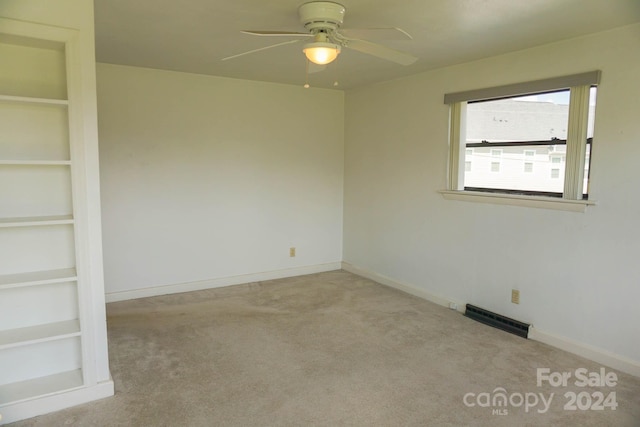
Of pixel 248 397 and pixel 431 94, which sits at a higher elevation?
pixel 431 94

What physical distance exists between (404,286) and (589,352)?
1.89 metres

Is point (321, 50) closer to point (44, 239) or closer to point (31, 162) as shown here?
point (31, 162)

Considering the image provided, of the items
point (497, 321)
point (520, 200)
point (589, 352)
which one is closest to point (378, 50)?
point (520, 200)

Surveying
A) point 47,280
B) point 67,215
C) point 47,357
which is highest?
point 67,215

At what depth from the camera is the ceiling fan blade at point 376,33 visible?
2.16 m

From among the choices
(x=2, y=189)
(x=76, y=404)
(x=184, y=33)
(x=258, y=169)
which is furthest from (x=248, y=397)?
(x=258, y=169)

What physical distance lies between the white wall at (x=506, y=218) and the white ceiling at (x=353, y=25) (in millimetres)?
240

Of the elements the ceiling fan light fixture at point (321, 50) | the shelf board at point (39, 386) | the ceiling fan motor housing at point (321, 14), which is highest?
the ceiling fan motor housing at point (321, 14)

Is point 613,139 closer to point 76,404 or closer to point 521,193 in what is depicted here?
point 521,193

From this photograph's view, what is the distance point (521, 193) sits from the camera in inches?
140

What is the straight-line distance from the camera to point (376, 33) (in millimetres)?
2197

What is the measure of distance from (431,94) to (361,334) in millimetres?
2421

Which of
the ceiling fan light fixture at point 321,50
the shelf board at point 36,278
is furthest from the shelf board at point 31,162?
the ceiling fan light fixture at point 321,50

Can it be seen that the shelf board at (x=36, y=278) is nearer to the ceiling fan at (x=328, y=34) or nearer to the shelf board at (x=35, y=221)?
the shelf board at (x=35, y=221)
